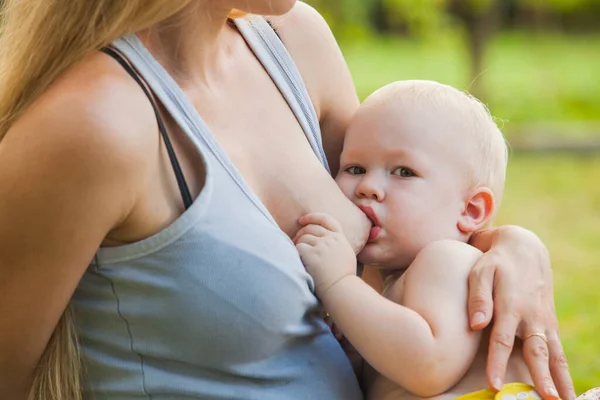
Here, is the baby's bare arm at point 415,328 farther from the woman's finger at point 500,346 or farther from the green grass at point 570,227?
the green grass at point 570,227

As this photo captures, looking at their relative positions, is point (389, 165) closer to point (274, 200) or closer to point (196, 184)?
point (274, 200)

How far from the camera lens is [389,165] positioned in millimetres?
1865

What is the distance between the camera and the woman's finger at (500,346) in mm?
1650

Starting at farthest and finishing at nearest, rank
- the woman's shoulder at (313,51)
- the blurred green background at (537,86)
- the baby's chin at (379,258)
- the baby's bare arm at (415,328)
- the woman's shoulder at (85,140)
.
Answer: the blurred green background at (537,86) < the woman's shoulder at (313,51) < the baby's chin at (379,258) < the baby's bare arm at (415,328) < the woman's shoulder at (85,140)

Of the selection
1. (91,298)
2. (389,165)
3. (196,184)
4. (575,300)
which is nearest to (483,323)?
(389,165)

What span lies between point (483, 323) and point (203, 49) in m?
0.67

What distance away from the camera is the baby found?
165 centimetres

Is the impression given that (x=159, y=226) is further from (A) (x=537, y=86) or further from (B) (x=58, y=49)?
(A) (x=537, y=86)

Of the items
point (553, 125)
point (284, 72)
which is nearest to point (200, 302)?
point (284, 72)

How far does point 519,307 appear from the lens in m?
1.77

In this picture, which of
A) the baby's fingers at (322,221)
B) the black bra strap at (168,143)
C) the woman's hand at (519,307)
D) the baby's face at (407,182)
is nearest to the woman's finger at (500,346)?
the woman's hand at (519,307)

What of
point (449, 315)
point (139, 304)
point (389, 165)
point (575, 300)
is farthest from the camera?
point (575, 300)

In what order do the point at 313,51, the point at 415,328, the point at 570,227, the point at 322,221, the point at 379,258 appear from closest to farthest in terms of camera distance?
the point at 415,328, the point at 322,221, the point at 379,258, the point at 313,51, the point at 570,227

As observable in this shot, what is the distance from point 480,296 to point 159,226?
0.57m
